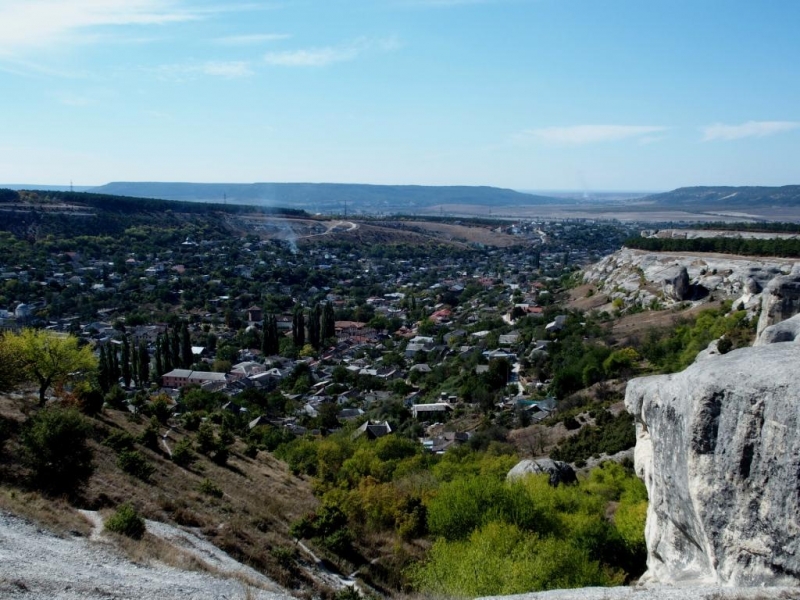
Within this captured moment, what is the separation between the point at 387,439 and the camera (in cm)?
2589

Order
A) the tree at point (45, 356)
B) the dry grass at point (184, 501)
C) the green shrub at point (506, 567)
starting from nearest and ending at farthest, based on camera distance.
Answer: the green shrub at point (506, 567)
the dry grass at point (184, 501)
the tree at point (45, 356)

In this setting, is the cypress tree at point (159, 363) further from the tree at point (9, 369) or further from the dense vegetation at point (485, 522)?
the tree at point (9, 369)

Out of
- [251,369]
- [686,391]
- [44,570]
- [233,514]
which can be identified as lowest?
[251,369]

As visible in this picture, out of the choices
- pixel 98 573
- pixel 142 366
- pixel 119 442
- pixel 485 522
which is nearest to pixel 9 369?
pixel 119 442

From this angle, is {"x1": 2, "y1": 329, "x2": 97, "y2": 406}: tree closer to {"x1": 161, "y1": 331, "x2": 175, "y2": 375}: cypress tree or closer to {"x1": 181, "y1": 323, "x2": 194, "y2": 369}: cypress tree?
{"x1": 161, "y1": 331, "x2": 175, "y2": 375}: cypress tree

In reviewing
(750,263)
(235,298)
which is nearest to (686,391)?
(750,263)

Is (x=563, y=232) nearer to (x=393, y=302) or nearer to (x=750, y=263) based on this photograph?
(x=393, y=302)

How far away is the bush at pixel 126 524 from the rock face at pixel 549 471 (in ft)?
34.3

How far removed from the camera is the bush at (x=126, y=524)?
11.7 meters

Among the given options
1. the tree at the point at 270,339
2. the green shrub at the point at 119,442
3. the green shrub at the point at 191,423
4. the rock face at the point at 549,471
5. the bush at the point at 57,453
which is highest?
the bush at the point at 57,453

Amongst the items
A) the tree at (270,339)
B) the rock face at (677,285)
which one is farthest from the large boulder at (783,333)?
the tree at (270,339)

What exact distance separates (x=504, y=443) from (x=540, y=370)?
12201 mm

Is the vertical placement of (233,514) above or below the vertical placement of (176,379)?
above

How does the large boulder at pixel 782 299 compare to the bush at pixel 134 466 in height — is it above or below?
above
